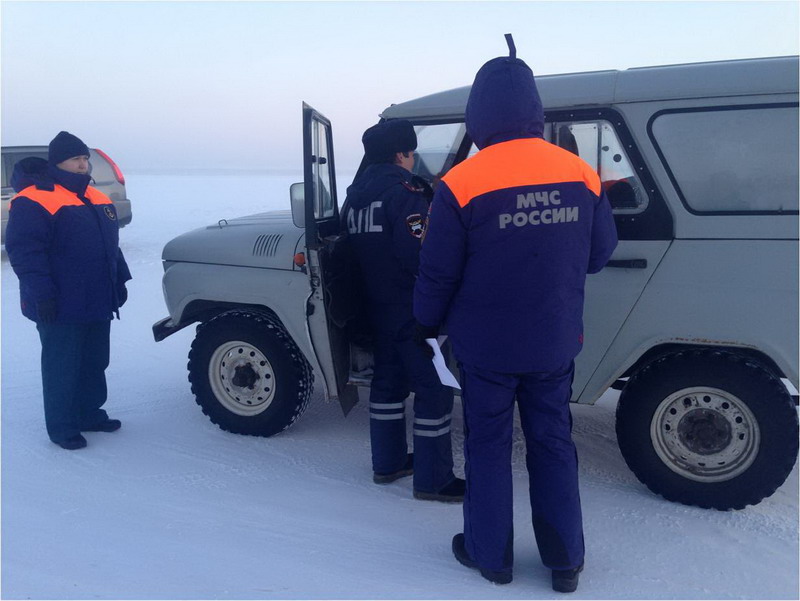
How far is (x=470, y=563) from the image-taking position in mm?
2914

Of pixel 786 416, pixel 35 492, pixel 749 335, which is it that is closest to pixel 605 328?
pixel 749 335

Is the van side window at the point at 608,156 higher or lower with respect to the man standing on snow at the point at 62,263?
higher

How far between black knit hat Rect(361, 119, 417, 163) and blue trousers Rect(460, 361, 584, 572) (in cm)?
131

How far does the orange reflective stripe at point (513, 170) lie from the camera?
2568 mm

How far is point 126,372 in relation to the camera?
5672 millimetres

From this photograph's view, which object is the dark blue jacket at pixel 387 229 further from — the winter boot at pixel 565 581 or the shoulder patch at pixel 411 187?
the winter boot at pixel 565 581

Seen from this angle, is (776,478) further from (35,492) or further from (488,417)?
(35,492)

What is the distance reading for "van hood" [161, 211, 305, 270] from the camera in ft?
13.6

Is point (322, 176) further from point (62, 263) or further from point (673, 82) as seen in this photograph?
point (673, 82)

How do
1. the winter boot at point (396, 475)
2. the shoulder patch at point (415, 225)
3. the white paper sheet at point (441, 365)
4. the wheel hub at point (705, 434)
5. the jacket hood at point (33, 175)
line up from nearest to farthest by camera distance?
the white paper sheet at point (441, 365)
the wheel hub at point (705, 434)
the shoulder patch at point (415, 225)
the winter boot at point (396, 475)
the jacket hood at point (33, 175)

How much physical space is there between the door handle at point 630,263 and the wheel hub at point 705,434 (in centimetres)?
63

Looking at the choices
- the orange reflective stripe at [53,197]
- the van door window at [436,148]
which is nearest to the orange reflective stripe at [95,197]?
the orange reflective stripe at [53,197]

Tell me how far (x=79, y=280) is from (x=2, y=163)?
938 centimetres

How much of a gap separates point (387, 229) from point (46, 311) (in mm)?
2098
